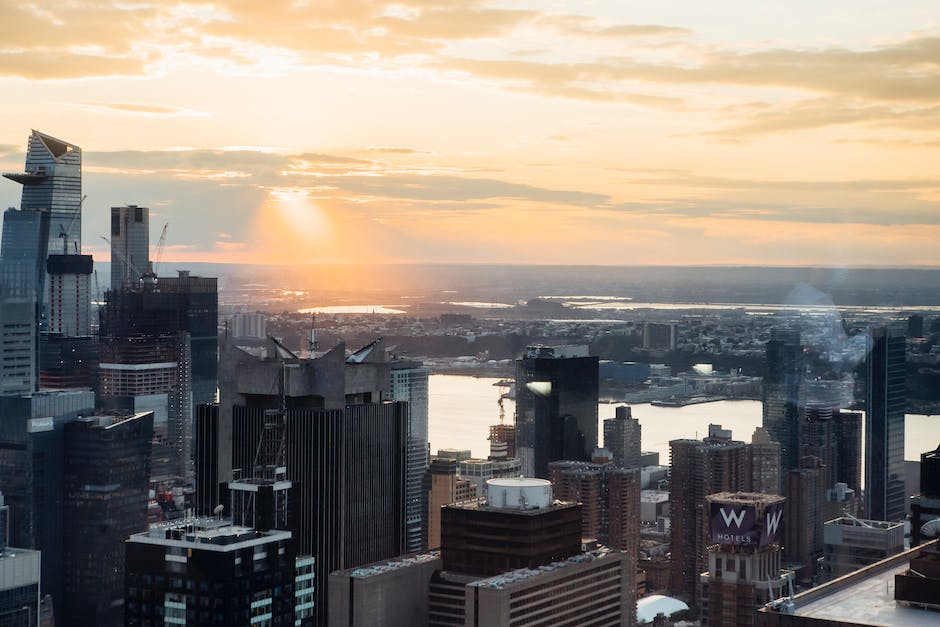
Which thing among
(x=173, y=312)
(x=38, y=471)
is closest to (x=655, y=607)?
(x=38, y=471)

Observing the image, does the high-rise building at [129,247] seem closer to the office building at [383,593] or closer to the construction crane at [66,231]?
the construction crane at [66,231]

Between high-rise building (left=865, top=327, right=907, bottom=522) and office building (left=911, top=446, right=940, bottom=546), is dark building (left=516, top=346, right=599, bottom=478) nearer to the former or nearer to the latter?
high-rise building (left=865, top=327, right=907, bottom=522)

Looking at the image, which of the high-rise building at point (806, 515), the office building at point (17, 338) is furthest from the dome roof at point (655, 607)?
the office building at point (17, 338)

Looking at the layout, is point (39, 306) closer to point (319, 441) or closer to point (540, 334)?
point (540, 334)

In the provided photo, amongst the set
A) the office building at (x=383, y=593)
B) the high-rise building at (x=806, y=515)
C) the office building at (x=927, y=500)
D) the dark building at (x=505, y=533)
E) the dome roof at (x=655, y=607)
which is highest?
the office building at (x=927, y=500)

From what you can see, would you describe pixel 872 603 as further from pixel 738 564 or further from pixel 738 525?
pixel 738 525

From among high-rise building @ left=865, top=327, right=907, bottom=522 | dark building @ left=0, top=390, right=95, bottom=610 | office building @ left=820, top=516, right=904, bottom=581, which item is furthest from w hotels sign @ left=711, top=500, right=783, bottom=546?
high-rise building @ left=865, top=327, right=907, bottom=522

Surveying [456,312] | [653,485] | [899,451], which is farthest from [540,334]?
[899,451]
